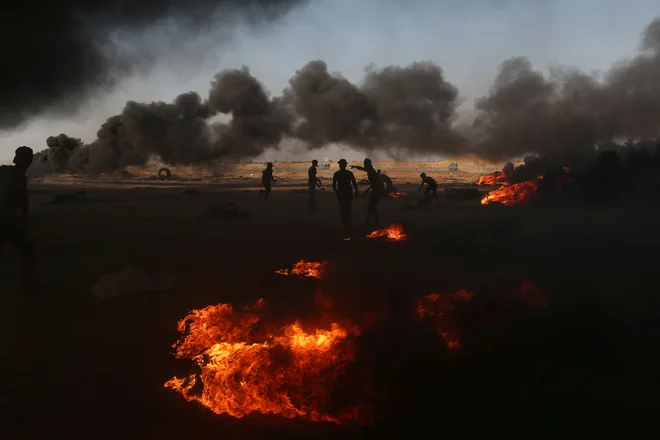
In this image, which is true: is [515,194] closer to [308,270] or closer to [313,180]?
[313,180]

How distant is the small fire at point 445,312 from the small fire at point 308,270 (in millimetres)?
2808

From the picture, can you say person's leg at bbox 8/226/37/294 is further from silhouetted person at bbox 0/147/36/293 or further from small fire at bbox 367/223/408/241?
small fire at bbox 367/223/408/241

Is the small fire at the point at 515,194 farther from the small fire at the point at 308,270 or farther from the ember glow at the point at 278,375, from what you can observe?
the ember glow at the point at 278,375

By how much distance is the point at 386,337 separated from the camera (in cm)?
443

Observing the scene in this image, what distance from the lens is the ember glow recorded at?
152 inches

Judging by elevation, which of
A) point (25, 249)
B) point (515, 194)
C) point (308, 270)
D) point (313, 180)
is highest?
point (313, 180)

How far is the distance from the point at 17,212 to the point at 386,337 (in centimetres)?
608

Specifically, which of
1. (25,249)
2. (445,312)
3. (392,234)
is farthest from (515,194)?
(25,249)

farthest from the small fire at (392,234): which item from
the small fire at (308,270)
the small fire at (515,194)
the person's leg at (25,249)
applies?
the small fire at (515,194)

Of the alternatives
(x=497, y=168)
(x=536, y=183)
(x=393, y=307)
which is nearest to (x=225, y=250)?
(x=393, y=307)

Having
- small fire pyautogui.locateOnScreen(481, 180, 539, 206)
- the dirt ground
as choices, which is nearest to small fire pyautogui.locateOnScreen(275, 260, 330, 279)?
the dirt ground

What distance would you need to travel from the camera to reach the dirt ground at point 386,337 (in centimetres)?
367

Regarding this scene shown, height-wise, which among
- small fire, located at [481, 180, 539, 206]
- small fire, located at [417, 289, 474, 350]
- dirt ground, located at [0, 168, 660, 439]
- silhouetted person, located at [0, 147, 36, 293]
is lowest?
dirt ground, located at [0, 168, 660, 439]

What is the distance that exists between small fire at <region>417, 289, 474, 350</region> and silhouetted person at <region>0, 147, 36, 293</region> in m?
5.97
